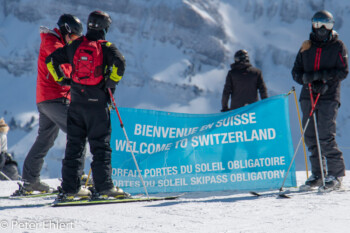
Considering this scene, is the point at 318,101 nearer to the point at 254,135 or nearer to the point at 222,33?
the point at 254,135

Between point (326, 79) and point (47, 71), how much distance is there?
3187mm

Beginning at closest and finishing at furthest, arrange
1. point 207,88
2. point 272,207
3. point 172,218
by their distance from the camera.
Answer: point 172,218
point 272,207
point 207,88

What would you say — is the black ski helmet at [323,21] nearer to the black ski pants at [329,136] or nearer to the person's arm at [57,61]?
the black ski pants at [329,136]

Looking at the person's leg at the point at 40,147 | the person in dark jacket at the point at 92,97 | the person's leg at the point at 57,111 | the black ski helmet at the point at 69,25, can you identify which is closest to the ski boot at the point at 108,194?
the person in dark jacket at the point at 92,97

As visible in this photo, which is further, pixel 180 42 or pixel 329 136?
pixel 180 42

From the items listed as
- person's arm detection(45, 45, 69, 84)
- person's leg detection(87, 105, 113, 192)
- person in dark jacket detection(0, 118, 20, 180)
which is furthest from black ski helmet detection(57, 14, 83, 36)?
person in dark jacket detection(0, 118, 20, 180)

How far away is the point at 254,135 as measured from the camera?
5855 millimetres

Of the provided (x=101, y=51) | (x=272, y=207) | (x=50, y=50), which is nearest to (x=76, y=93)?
(x=101, y=51)

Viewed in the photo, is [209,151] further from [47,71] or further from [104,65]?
[47,71]

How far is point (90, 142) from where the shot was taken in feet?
16.1

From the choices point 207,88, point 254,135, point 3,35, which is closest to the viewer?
point 254,135

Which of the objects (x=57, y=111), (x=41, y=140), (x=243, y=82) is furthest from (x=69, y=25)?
(x=243, y=82)

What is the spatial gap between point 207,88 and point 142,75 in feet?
80.2

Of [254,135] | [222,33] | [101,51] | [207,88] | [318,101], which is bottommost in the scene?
[254,135]
